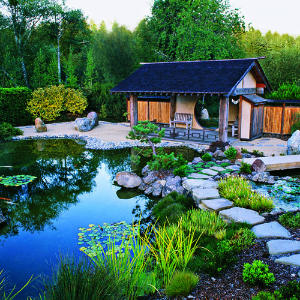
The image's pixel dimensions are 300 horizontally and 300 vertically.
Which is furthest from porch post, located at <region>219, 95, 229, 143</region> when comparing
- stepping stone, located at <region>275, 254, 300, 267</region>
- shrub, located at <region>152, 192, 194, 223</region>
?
stepping stone, located at <region>275, 254, 300, 267</region>

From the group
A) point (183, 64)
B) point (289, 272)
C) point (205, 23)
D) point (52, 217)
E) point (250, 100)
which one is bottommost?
point (52, 217)

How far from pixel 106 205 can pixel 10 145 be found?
891cm

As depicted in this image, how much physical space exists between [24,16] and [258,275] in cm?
2623

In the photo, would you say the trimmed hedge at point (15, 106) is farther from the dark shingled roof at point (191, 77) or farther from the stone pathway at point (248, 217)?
the stone pathway at point (248, 217)

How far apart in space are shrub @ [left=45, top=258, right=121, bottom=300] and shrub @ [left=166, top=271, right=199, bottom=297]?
0.63m

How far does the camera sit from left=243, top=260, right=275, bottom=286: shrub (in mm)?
3674

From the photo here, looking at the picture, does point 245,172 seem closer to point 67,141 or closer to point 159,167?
point 159,167

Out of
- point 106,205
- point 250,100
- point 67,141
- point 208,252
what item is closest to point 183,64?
point 250,100

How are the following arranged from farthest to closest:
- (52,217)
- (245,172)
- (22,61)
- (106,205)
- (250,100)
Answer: (22,61) < (250,100) < (245,172) < (106,205) < (52,217)

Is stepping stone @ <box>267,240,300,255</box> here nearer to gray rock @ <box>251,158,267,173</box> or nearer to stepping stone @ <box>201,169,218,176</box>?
stepping stone @ <box>201,169,218,176</box>

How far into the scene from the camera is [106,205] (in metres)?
7.96

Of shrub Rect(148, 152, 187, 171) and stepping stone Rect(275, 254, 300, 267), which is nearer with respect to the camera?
stepping stone Rect(275, 254, 300, 267)

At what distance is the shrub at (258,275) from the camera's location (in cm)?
367

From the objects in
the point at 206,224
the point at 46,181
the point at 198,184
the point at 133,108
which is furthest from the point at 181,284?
the point at 133,108
